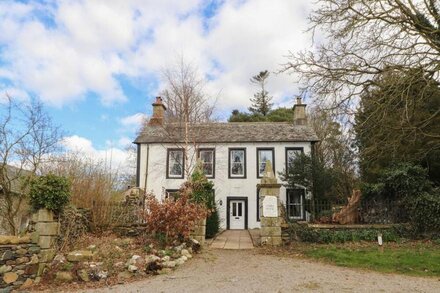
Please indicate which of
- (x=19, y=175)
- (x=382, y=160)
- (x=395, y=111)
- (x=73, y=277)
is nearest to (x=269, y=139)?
(x=382, y=160)

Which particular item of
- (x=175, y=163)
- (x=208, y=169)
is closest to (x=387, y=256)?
(x=208, y=169)

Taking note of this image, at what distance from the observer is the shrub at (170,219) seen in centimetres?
1114

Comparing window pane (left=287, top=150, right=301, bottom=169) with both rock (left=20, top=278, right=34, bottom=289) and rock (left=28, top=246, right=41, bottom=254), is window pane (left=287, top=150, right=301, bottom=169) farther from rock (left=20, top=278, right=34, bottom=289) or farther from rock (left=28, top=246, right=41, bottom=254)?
rock (left=20, top=278, right=34, bottom=289)

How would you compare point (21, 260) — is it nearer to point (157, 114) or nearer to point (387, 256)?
point (387, 256)

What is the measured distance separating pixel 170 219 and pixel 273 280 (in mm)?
4351

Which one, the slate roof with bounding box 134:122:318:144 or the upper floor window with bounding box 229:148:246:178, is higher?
the slate roof with bounding box 134:122:318:144

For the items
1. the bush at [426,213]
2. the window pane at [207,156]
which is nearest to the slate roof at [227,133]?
the window pane at [207,156]

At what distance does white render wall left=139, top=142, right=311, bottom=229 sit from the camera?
22594 millimetres

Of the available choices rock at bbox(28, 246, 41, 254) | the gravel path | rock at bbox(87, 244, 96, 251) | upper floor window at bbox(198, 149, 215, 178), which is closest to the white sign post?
the gravel path

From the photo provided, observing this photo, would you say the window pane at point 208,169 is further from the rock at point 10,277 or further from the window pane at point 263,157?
the rock at point 10,277

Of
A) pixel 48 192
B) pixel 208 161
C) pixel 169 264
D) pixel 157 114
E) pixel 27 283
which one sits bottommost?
pixel 27 283

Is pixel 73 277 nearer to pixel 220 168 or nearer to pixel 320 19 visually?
pixel 320 19

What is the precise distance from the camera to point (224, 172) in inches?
915

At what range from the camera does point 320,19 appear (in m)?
12.6
